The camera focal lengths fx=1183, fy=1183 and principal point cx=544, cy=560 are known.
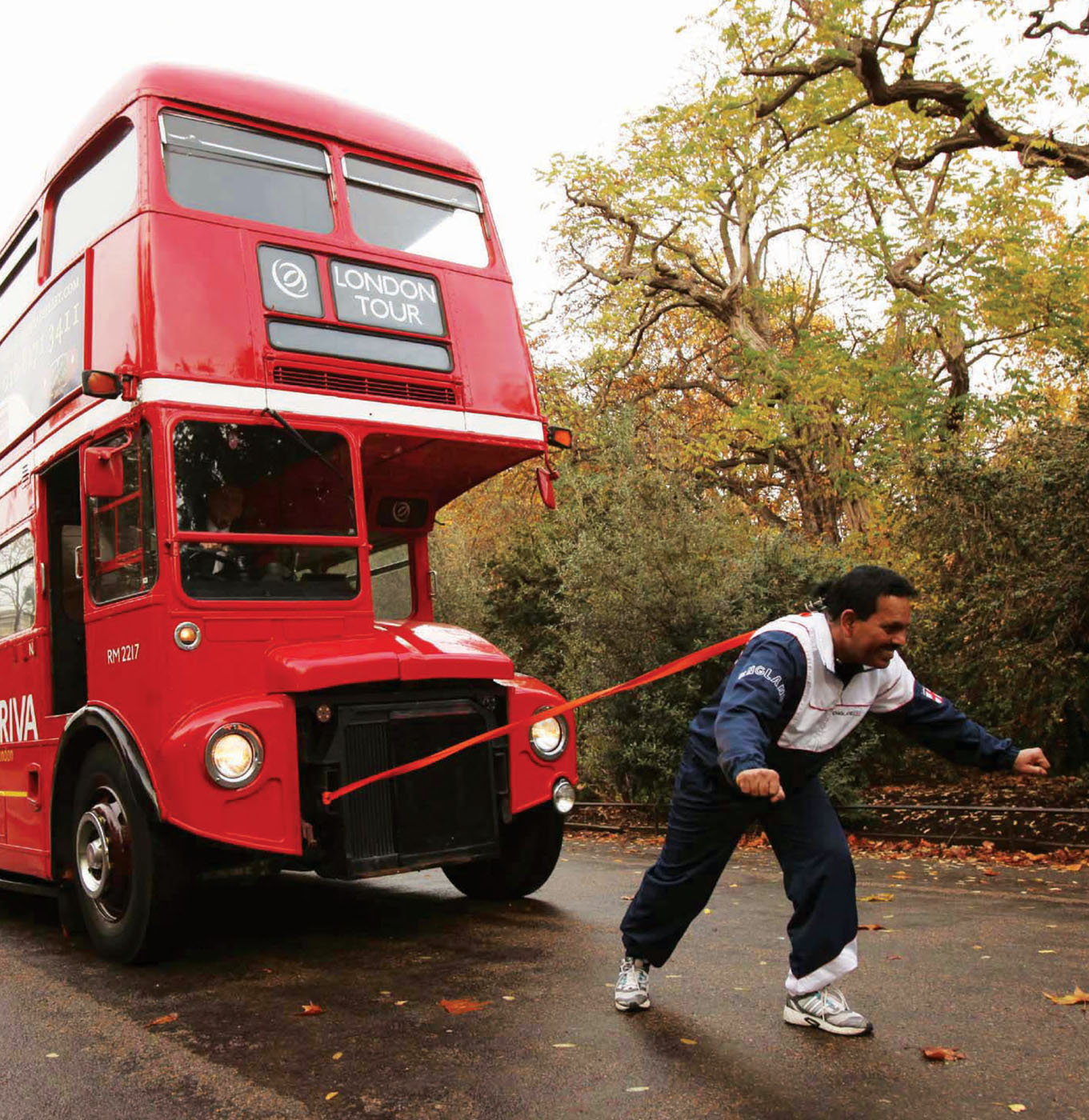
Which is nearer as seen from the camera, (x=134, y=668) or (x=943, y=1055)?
(x=943, y=1055)

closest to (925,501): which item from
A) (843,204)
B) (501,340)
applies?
(501,340)

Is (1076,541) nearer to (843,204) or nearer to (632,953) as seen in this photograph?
(632,953)

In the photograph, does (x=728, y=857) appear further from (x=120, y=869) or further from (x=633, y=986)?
(x=120, y=869)

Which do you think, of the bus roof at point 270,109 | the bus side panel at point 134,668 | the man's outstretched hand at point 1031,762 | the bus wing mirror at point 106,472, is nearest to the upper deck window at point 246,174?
the bus roof at point 270,109

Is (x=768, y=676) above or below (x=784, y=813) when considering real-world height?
above

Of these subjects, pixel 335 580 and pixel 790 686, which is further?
pixel 335 580

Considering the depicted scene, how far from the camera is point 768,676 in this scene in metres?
4.18

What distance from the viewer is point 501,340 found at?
742cm

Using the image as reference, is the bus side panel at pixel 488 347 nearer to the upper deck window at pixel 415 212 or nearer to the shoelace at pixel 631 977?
the upper deck window at pixel 415 212

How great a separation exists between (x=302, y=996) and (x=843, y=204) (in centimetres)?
2050

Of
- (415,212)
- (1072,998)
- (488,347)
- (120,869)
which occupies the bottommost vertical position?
(1072,998)

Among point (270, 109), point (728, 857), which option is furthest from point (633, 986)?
point (270, 109)

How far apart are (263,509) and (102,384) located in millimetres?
1011

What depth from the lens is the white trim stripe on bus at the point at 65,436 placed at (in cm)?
637
